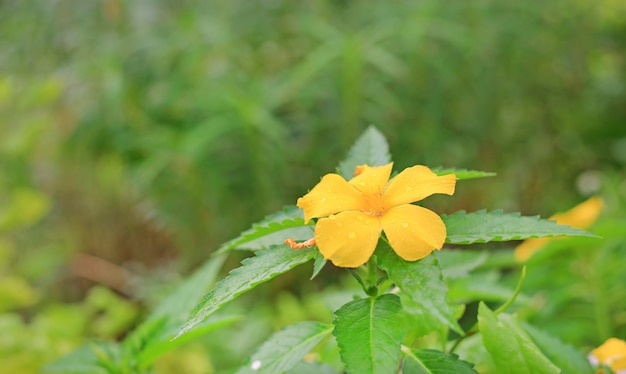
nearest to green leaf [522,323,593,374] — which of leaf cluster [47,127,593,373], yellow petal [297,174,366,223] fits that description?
leaf cluster [47,127,593,373]

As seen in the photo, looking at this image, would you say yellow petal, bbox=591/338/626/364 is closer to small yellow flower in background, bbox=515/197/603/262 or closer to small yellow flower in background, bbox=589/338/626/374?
small yellow flower in background, bbox=589/338/626/374

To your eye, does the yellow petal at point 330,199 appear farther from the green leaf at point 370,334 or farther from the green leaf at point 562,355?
the green leaf at point 562,355

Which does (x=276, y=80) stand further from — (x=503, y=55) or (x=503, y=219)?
(x=503, y=219)

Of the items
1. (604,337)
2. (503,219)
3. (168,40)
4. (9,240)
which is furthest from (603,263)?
(9,240)

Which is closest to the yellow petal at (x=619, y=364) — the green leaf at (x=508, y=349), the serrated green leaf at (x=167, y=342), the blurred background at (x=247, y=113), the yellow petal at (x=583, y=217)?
the green leaf at (x=508, y=349)

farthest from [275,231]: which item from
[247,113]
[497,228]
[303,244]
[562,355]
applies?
[247,113]

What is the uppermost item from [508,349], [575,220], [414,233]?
[414,233]

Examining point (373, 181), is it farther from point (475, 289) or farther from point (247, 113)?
point (247, 113)
